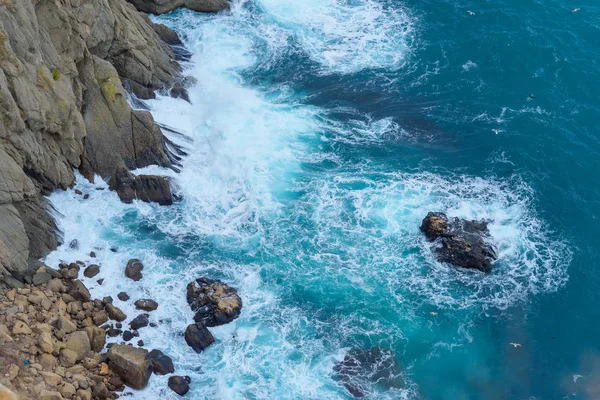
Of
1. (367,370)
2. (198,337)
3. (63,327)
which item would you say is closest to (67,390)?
(63,327)

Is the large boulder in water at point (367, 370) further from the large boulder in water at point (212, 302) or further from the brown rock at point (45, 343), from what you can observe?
the brown rock at point (45, 343)

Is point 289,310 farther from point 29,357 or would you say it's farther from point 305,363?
point 29,357

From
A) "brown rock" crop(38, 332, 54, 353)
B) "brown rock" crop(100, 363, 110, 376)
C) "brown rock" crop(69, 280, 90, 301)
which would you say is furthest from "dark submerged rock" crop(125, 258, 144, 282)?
"brown rock" crop(38, 332, 54, 353)

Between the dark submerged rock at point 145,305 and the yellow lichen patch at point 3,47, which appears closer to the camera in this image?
the yellow lichen patch at point 3,47

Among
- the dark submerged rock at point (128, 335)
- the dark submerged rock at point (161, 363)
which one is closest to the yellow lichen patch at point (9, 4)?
the dark submerged rock at point (128, 335)

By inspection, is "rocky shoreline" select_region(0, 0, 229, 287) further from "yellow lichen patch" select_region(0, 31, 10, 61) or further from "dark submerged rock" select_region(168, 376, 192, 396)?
"dark submerged rock" select_region(168, 376, 192, 396)
